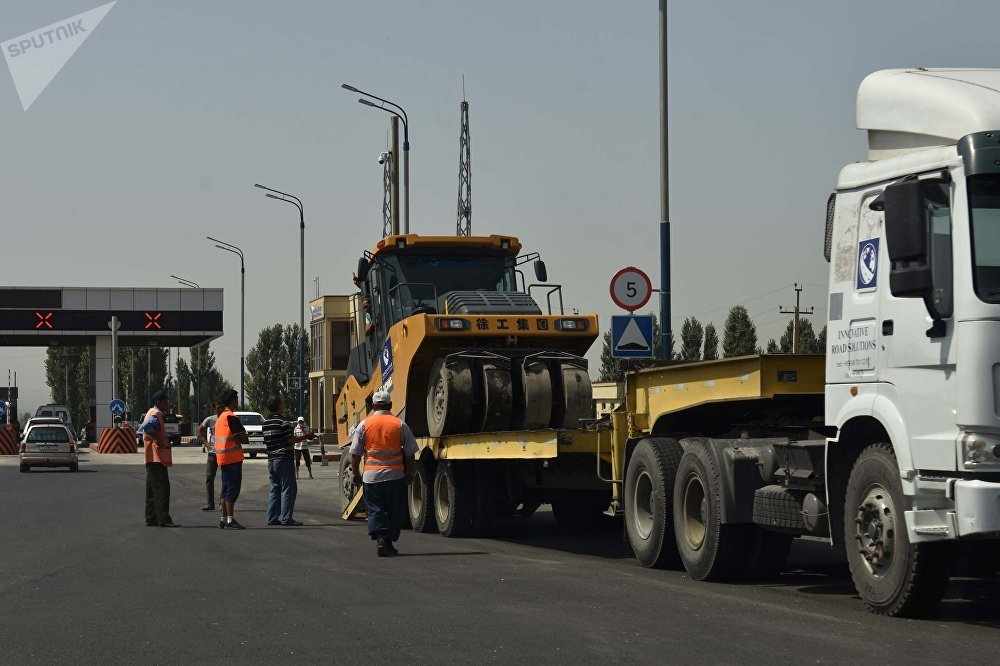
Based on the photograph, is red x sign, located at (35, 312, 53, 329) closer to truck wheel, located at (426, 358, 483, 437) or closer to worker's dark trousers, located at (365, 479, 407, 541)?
truck wheel, located at (426, 358, 483, 437)

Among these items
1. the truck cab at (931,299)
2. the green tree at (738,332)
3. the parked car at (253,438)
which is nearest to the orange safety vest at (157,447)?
the truck cab at (931,299)

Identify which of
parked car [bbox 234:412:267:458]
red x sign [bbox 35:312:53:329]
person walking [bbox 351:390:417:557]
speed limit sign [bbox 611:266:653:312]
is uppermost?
red x sign [bbox 35:312:53:329]

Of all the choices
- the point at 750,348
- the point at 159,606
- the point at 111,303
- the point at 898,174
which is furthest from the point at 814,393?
the point at 750,348

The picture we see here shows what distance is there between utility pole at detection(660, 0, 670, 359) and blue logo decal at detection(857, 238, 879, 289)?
1103 cm

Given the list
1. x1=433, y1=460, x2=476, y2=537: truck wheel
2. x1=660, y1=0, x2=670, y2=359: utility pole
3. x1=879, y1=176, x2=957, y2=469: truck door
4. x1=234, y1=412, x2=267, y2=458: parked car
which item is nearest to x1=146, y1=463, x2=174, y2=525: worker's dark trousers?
x1=433, y1=460, x2=476, y2=537: truck wheel

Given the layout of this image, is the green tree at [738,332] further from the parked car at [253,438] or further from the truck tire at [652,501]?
the truck tire at [652,501]

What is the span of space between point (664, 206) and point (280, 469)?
Answer: 6.96 metres

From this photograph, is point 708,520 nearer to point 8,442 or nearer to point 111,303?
point 8,442

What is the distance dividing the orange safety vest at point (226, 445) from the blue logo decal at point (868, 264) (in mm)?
11413

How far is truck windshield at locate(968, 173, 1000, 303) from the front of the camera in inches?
371

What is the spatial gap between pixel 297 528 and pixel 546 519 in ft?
13.2

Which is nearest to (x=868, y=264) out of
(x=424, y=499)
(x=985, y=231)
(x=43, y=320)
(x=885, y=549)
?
(x=985, y=231)

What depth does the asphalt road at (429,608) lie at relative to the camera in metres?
8.84

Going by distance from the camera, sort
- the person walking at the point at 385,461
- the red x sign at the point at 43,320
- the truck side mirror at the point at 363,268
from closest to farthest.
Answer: the person walking at the point at 385,461 < the truck side mirror at the point at 363,268 < the red x sign at the point at 43,320
